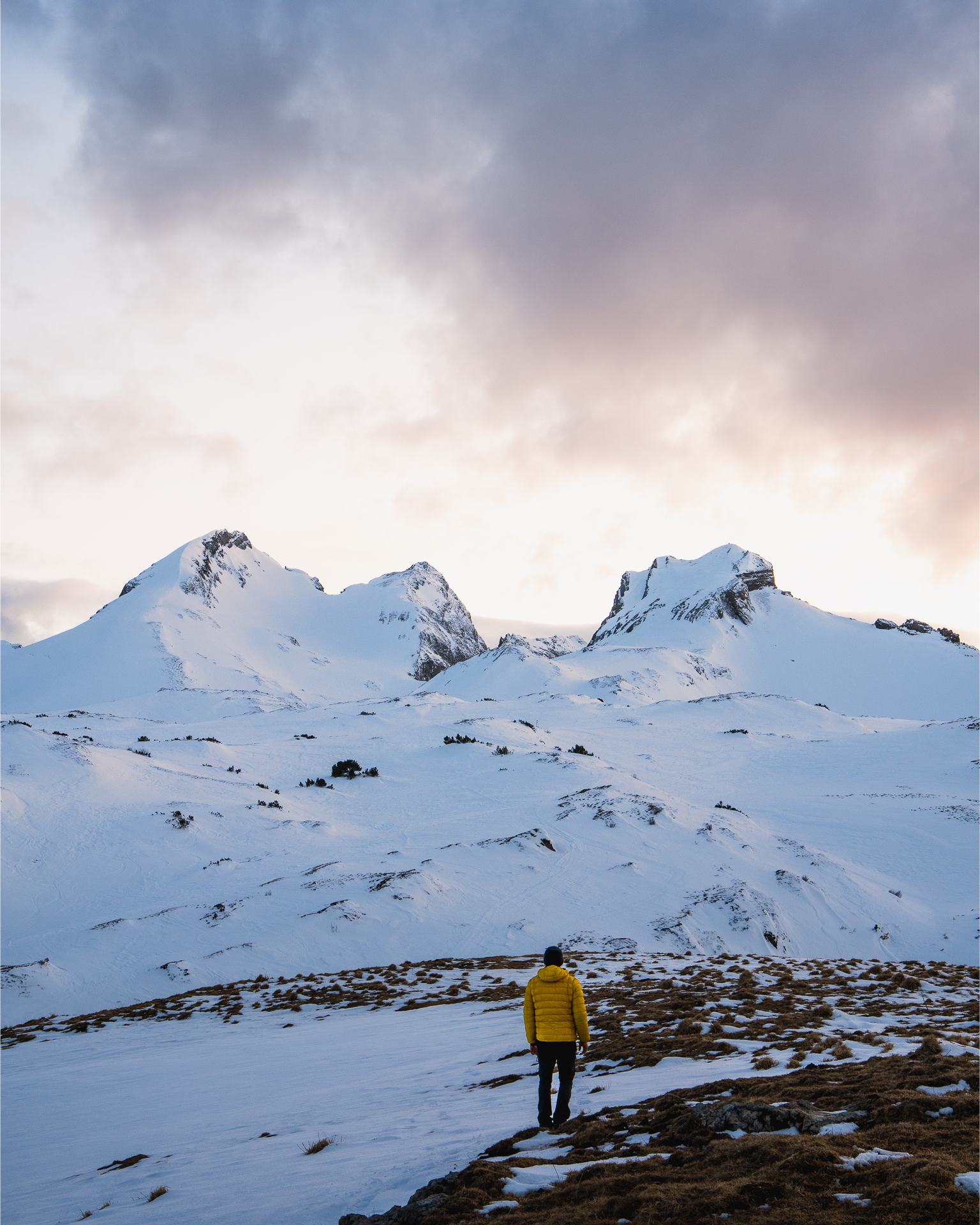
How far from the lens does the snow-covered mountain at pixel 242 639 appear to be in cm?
10525

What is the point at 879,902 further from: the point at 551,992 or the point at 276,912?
the point at 551,992

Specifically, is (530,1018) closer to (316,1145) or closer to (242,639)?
(316,1145)

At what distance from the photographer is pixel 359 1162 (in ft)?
24.5

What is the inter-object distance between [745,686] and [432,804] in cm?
7267

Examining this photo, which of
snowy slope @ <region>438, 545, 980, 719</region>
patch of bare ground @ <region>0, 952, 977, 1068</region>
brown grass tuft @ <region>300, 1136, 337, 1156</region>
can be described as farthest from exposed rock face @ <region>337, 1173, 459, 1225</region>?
snowy slope @ <region>438, 545, 980, 719</region>

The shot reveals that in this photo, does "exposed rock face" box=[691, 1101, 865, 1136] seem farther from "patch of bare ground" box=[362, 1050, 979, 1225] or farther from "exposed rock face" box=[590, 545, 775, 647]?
"exposed rock face" box=[590, 545, 775, 647]

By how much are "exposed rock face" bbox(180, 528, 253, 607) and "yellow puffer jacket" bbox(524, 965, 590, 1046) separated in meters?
136

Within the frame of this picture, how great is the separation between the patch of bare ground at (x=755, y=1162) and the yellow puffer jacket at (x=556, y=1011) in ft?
2.81

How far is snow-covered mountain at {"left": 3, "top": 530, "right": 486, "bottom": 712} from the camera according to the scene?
105250 mm

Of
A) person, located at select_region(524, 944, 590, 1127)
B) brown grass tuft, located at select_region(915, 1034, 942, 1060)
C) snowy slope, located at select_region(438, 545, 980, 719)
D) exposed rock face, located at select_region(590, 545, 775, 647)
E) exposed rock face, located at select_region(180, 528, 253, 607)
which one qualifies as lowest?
brown grass tuft, located at select_region(915, 1034, 942, 1060)

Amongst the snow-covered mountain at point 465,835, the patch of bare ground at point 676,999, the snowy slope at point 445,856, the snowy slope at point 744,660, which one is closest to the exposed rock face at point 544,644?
the snowy slope at point 744,660

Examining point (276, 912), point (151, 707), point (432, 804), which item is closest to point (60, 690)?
point (151, 707)

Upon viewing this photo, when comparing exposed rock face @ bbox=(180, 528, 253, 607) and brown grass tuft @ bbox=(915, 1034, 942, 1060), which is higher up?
exposed rock face @ bbox=(180, 528, 253, 607)

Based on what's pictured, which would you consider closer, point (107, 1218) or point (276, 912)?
point (107, 1218)
